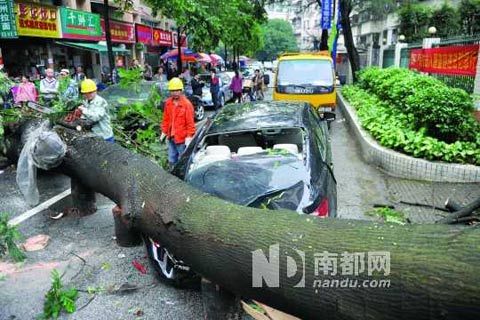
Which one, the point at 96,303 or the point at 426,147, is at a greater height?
the point at 426,147

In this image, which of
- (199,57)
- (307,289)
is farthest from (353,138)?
(199,57)

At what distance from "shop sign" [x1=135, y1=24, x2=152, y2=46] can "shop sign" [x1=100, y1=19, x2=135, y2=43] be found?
2.06 ft

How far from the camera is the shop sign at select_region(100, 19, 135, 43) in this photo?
24.7 meters

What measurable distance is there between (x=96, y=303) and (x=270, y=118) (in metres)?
2.58

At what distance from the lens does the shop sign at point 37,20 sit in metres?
15.3

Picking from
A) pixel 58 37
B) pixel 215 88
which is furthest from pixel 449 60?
pixel 58 37

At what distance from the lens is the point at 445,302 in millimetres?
1860

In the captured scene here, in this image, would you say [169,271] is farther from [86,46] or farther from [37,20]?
[86,46]

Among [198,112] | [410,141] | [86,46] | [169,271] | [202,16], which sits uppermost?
[202,16]

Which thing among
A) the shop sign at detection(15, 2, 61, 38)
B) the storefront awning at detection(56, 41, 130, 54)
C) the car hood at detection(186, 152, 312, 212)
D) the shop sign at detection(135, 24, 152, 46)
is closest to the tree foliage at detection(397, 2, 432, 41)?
the shop sign at detection(135, 24, 152, 46)

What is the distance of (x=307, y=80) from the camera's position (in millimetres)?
12109

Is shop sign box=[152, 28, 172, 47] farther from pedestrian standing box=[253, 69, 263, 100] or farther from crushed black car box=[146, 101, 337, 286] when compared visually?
crushed black car box=[146, 101, 337, 286]

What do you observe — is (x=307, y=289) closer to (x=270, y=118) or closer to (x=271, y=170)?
(x=271, y=170)

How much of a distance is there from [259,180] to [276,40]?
324 ft
